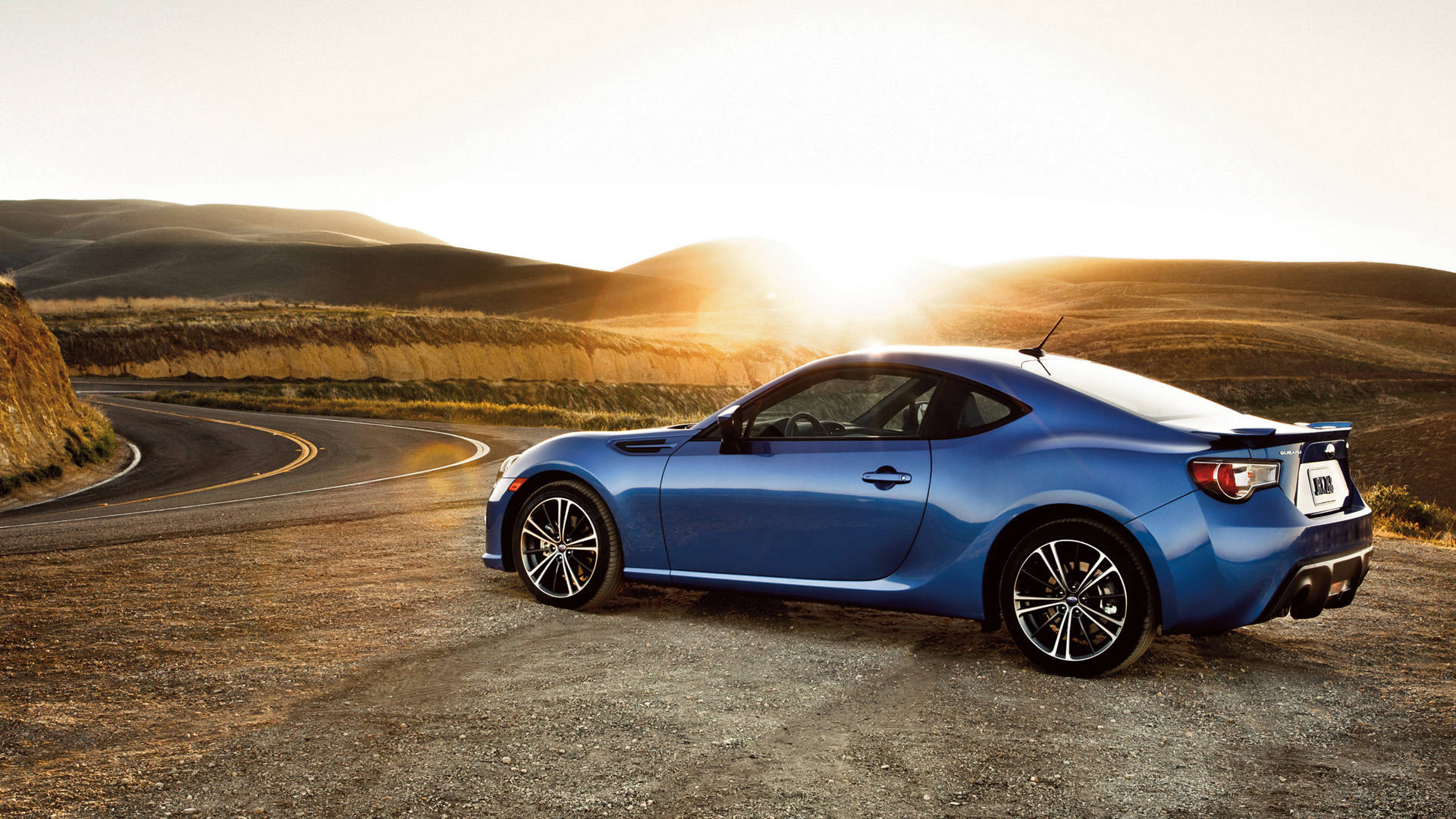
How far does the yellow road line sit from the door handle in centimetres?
1212

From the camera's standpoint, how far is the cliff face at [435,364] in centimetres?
4988

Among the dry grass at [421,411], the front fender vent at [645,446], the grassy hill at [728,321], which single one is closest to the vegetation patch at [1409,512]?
the grassy hill at [728,321]

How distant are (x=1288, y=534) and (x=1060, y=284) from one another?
151 meters

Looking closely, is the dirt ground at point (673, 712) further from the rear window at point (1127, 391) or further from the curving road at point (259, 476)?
the curving road at point (259, 476)

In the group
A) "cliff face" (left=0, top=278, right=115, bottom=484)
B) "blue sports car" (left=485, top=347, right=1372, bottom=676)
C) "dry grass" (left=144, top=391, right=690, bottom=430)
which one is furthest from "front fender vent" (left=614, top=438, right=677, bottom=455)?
"dry grass" (left=144, top=391, right=690, bottom=430)

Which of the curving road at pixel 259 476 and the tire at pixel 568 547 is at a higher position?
the tire at pixel 568 547

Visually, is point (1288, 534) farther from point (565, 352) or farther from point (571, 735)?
point (565, 352)

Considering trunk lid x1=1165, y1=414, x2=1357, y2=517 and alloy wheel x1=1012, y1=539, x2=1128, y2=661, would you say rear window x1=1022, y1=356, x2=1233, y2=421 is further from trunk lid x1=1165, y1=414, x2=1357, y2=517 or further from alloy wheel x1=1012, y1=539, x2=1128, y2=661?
alloy wheel x1=1012, y1=539, x2=1128, y2=661

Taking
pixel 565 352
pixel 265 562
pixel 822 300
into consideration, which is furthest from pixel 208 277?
pixel 265 562

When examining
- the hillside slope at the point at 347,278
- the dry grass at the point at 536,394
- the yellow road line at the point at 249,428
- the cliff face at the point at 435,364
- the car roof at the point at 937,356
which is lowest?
the dry grass at the point at 536,394

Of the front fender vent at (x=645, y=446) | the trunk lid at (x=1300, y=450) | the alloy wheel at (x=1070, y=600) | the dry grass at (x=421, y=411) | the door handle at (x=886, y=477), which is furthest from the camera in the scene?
the dry grass at (x=421, y=411)

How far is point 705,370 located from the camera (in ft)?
214

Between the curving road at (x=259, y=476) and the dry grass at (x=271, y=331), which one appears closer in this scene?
the curving road at (x=259, y=476)

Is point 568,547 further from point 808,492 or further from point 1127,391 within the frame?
point 1127,391
